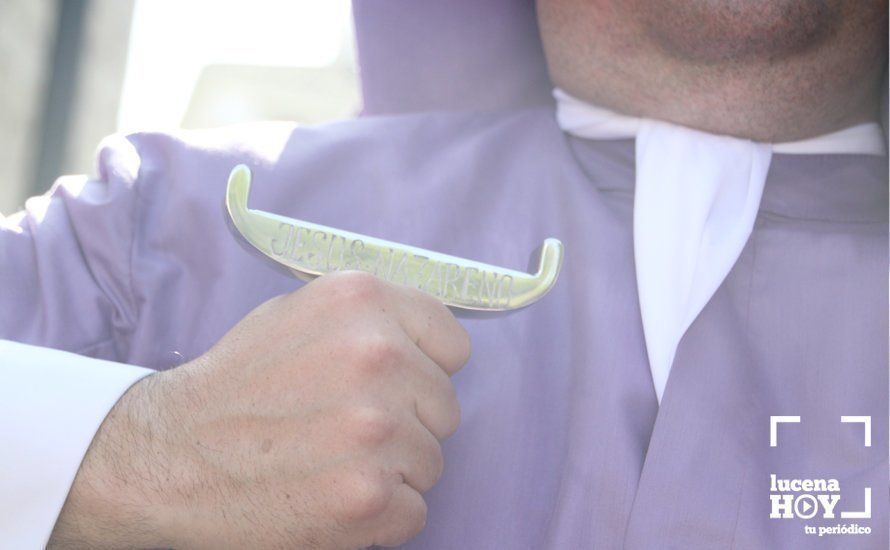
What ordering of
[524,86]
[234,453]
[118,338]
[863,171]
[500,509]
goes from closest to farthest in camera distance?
[234,453], [500,509], [118,338], [863,171], [524,86]

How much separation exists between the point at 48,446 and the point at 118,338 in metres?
0.22

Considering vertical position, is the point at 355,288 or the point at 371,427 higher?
the point at 355,288

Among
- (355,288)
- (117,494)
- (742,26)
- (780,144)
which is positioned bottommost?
(117,494)

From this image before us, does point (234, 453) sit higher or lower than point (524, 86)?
lower

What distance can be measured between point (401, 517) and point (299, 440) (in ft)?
0.36

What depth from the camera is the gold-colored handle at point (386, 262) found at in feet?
3.32

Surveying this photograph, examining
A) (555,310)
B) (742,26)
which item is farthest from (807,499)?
(742,26)

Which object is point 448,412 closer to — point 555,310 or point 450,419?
point 450,419

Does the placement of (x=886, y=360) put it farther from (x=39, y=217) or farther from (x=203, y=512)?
(x=39, y=217)

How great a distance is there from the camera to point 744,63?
1.35m

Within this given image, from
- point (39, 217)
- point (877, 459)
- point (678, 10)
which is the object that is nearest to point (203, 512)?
point (39, 217)

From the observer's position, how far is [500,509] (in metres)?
1.15

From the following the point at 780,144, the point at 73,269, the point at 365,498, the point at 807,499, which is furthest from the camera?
the point at 780,144

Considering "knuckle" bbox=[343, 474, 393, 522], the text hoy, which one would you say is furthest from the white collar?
"knuckle" bbox=[343, 474, 393, 522]
